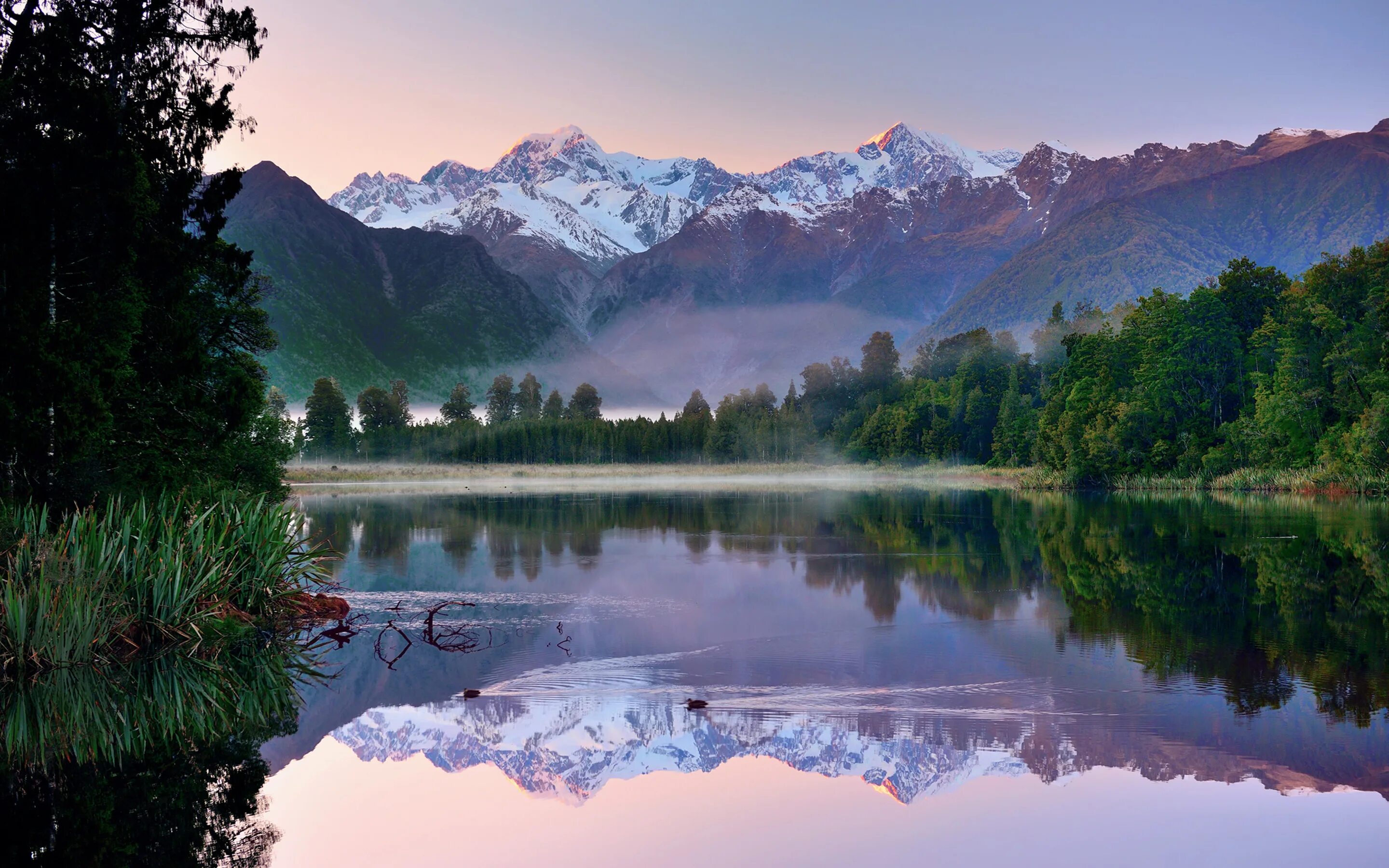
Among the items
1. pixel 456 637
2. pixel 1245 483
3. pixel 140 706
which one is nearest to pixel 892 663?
pixel 456 637

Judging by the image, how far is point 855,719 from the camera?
13.7m

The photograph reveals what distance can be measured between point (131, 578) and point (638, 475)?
147 meters

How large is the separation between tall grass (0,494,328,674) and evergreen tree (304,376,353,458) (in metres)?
151

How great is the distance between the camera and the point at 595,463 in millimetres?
186250

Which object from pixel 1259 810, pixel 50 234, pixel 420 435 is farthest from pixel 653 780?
pixel 420 435

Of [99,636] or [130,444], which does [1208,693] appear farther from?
[130,444]

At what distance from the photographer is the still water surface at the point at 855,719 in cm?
1000

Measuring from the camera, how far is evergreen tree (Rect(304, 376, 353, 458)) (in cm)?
16500

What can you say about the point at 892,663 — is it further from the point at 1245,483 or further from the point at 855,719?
the point at 1245,483

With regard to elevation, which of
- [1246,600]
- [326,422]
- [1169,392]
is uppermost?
[1169,392]

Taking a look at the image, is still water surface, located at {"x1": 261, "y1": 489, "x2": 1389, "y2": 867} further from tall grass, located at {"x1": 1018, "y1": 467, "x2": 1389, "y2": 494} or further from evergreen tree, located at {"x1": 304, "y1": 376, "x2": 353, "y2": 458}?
evergreen tree, located at {"x1": 304, "y1": 376, "x2": 353, "y2": 458}

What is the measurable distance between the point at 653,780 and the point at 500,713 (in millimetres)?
3578

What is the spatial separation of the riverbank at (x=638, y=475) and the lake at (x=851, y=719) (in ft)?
250

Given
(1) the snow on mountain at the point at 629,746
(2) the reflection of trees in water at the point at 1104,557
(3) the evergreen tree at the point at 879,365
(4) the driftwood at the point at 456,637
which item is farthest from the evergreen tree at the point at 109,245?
(3) the evergreen tree at the point at 879,365
